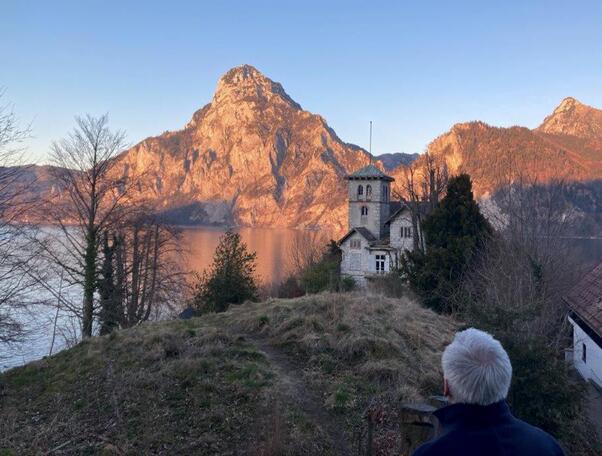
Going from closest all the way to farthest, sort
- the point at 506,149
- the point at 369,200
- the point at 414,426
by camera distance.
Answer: the point at 414,426
the point at 369,200
the point at 506,149

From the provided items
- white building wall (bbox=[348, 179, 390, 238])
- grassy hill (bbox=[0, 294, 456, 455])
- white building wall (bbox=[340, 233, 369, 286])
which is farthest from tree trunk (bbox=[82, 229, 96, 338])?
white building wall (bbox=[348, 179, 390, 238])

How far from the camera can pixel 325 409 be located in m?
8.20

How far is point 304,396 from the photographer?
338 inches

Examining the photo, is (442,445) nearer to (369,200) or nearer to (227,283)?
(227,283)

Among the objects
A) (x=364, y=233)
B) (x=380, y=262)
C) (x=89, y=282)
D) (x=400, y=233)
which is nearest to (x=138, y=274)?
(x=89, y=282)

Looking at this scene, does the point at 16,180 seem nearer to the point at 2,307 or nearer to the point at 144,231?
the point at 2,307

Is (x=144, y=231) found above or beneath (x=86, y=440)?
above

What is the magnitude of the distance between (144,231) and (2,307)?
9381 mm

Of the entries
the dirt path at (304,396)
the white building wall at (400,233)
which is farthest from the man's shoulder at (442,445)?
the white building wall at (400,233)

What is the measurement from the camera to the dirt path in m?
7.40

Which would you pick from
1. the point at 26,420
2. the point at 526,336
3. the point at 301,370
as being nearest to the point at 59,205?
the point at 26,420

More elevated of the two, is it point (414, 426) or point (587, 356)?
point (414, 426)

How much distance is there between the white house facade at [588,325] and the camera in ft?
41.2

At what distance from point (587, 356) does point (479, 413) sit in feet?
42.5
